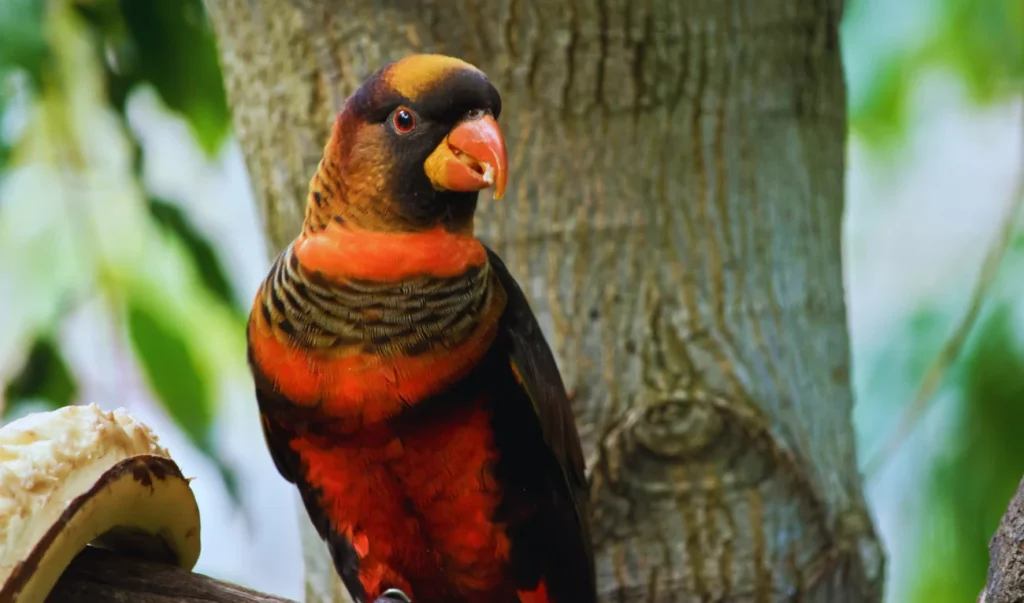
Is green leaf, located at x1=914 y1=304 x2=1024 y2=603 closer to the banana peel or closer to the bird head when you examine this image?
the bird head

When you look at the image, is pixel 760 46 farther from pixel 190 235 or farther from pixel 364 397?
pixel 190 235

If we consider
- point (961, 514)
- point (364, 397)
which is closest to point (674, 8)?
point (364, 397)

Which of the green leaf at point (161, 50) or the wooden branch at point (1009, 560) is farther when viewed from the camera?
the green leaf at point (161, 50)

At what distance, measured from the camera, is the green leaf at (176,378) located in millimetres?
1801

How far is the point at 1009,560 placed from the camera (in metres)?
0.79

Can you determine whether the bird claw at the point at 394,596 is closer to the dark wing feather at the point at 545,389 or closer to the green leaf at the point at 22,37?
the dark wing feather at the point at 545,389

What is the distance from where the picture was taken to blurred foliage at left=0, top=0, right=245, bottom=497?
177 cm

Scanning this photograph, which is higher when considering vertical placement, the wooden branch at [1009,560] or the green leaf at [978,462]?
the wooden branch at [1009,560]

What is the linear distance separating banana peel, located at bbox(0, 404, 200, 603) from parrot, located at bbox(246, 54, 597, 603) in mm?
212

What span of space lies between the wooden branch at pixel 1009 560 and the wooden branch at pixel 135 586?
0.64 m

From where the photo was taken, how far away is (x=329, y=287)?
3.78 ft

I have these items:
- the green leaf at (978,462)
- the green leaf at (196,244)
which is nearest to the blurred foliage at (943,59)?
the green leaf at (978,462)

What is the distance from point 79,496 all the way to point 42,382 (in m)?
1.00

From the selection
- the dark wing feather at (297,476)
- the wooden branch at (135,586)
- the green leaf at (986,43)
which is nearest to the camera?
the wooden branch at (135,586)
